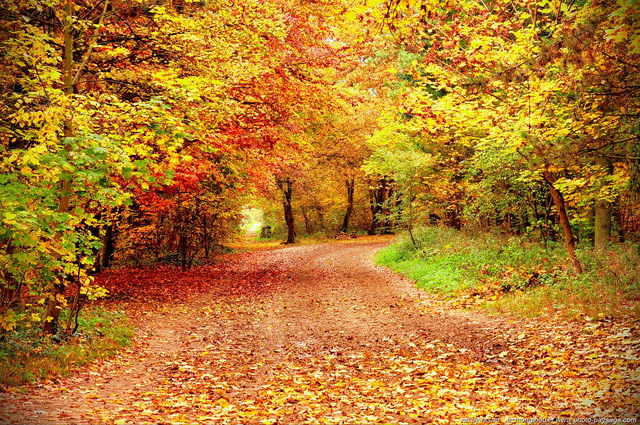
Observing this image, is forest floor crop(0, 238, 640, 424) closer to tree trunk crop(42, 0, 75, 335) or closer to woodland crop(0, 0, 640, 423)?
woodland crop(0, 0, 640, 423)

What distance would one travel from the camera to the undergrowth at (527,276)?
8.65 metres

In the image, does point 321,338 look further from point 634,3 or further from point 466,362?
point 634,3

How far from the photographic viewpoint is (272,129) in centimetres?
1407

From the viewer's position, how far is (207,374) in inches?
281

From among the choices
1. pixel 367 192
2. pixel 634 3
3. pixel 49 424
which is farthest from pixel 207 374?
pixel 367 192

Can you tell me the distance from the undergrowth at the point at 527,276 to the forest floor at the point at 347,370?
0.65m

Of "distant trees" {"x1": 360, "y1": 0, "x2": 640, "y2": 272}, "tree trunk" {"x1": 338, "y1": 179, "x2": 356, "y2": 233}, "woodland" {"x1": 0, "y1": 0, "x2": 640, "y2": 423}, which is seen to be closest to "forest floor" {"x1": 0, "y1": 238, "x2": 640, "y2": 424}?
"woodland" {"x1": 0, "y1": 0, "x2": 640, "y2": 423}

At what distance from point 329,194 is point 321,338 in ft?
97.1

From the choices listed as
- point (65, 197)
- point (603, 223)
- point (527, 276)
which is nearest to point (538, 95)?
point (527, 276)

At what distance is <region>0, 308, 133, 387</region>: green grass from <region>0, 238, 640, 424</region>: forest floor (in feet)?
0.80

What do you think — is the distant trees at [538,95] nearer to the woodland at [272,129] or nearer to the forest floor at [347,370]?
the woodland at [272,129]

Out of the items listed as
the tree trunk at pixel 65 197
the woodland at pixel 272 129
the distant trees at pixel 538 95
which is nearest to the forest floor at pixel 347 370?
the woodland at pixel 272 129

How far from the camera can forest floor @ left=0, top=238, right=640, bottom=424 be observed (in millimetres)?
5168

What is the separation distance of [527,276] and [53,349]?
34.5 ft
